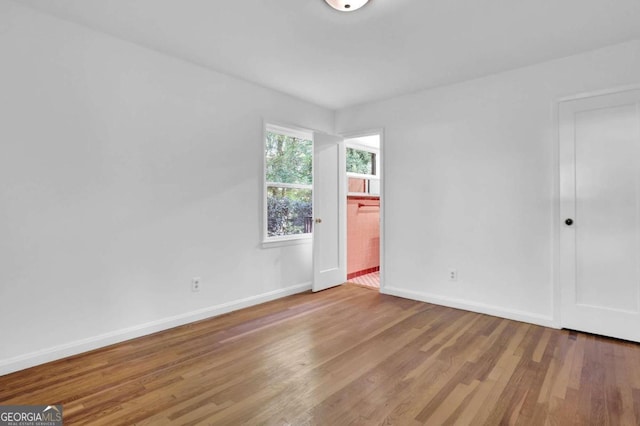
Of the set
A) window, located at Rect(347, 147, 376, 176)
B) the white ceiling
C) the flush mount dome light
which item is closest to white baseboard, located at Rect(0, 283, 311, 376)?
the white ceiling

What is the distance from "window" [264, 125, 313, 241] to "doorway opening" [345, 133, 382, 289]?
0.86 metres

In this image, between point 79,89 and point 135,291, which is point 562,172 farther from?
point 79,89

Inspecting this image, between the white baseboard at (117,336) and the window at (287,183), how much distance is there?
82 centimetres

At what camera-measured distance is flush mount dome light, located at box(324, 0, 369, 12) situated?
2152 mm

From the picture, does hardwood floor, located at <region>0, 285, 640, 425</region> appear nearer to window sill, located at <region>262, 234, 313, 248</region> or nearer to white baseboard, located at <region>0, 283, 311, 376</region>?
white baseboard, located at <region>0, 283, 311, 376</region>

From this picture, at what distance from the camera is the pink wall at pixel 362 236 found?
203 inches

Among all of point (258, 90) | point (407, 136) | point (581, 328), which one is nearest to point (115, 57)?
point (258, 90)

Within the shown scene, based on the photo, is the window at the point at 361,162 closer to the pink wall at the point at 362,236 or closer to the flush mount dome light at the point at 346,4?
the pink wall at the point at 362,236

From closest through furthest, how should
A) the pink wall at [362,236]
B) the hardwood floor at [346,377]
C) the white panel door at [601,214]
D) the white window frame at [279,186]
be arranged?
the hardwood floor at [346,377], the white panel door at [601,214], the white window frame at [279,186], the pink wall at [362,236]

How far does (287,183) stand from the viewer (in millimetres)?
4207

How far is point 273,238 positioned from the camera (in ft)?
13.0

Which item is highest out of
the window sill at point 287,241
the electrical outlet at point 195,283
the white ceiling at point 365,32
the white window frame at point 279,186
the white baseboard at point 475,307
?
the white ceiling at point 365,32

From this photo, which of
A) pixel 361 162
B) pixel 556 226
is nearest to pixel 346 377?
pixel 556 226

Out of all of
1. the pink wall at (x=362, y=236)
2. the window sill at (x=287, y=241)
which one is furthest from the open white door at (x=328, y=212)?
the pink wall at (x=362, y=236)
